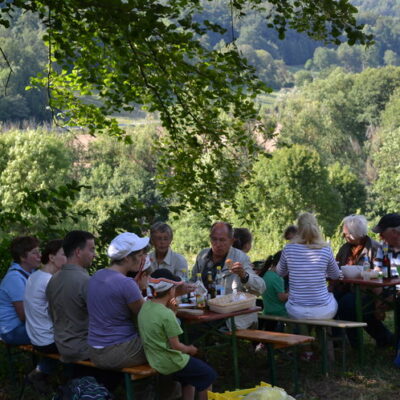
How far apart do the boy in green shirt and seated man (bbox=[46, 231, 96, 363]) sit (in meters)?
0.69

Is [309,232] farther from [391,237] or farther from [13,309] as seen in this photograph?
[13,309]

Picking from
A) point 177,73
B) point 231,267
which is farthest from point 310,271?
point 177,73

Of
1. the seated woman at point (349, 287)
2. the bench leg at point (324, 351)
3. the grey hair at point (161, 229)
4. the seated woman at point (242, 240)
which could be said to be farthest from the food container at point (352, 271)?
the grey hair at point (161, 229)

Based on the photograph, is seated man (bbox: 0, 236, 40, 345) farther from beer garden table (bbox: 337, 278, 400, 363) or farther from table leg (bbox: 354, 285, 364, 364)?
table leg (bbox: 354, 285, 364, 364)

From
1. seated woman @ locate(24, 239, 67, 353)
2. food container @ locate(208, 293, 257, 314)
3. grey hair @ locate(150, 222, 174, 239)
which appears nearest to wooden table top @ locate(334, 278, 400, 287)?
food container @ locate(208, 293, 257, 314)

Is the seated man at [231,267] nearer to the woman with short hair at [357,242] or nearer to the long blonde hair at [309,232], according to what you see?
the long blonde hair at [309,232]

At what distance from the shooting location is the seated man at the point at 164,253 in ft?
23.1

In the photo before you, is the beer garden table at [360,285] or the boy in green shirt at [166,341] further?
the beer garden table at [360,285]

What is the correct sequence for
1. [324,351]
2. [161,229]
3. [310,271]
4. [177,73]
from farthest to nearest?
[177,73] → [161,229] → [310,271] → [324,351]

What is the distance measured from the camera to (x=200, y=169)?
9695 millimetres

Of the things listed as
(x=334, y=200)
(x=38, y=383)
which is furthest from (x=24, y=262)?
(x=334, y=200)

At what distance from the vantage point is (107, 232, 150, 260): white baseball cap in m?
4.95

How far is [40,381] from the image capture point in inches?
236

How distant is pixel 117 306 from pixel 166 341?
0.40 m
